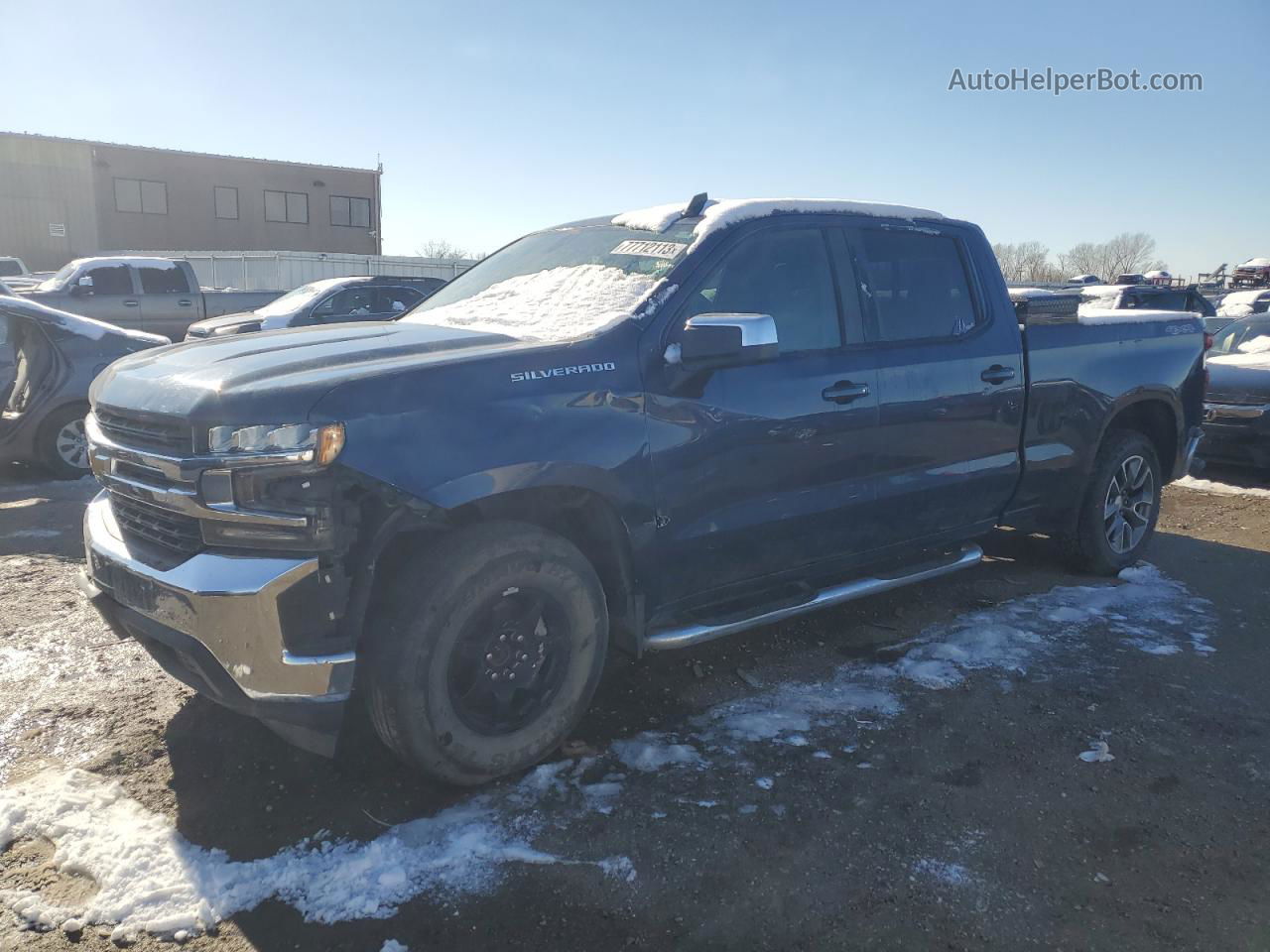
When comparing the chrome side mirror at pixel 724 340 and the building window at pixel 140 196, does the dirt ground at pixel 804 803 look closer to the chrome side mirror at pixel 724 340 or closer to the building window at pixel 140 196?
the chrome side mirror at pixel 724 340

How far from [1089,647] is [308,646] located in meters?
3.61

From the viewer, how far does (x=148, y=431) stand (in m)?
3.06

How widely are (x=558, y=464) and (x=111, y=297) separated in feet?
47.7

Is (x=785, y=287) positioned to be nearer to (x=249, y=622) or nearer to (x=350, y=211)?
(x=249, y=622)

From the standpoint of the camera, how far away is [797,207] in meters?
4.05

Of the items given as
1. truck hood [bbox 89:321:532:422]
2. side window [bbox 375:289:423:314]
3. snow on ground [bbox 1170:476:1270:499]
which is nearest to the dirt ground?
truck hood [bbox 89:321:532:422]

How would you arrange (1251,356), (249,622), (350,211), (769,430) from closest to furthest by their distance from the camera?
(249,622), (769,430), (1251,356), (350,211)

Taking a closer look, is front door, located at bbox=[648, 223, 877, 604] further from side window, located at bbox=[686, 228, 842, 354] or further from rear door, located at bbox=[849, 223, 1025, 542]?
rear door, located at bbox=[849, 223, 1025, 542]

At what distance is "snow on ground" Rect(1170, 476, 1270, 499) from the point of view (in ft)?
27.3

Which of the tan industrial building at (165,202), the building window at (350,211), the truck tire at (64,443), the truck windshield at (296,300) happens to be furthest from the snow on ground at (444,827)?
the building window at (350,211)

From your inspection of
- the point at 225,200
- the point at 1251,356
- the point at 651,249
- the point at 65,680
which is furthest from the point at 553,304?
the point at 225,200

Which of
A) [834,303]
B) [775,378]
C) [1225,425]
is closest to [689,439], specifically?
[775,378]

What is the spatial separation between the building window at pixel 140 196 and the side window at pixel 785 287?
135 feet

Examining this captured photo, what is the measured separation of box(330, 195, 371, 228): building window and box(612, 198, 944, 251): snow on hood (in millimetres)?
42033
